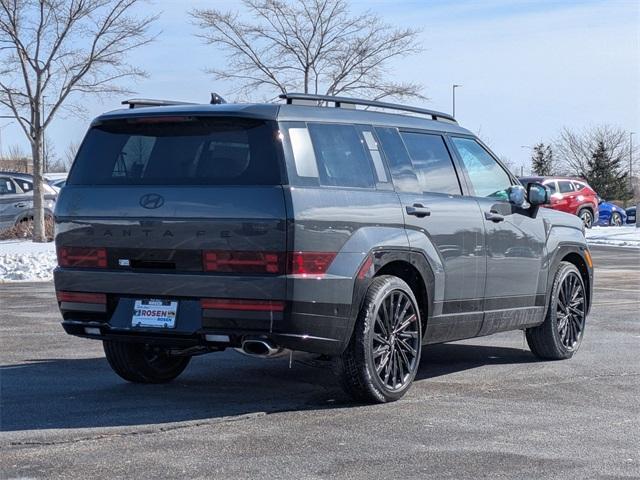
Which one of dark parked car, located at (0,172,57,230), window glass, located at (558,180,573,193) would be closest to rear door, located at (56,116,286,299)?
dark parked car, located at (0,172,57,230)

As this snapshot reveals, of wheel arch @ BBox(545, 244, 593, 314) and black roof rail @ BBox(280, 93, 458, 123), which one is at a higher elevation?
black roof rail @ BBox(280, 93, 458, 123)

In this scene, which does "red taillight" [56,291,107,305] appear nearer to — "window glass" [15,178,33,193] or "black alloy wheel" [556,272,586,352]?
"black alloy wheel" [556,272,586,352]

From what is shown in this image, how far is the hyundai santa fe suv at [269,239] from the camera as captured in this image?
6.69m

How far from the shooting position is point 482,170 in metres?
8.86

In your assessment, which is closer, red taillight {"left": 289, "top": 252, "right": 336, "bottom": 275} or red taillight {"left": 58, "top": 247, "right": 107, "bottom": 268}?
red taillight {"left": 289, "top": 252, "right": 336, "bottom": 275}

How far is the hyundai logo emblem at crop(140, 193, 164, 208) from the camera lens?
6.93 meters

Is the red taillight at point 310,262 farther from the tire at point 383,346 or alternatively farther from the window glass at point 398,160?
the window glass at point 398,160

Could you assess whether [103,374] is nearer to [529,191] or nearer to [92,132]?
[92,132]

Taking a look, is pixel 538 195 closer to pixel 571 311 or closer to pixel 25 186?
pixel 571 311

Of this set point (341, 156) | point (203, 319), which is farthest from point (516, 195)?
point (203, 319)

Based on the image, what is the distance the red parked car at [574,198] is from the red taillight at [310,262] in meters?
27.3

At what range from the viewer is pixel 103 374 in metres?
8.55

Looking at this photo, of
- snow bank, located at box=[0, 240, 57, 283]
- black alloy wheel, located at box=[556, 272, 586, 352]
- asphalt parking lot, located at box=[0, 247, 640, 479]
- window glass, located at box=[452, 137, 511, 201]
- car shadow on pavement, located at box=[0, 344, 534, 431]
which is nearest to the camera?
asphalt parking lot, located at box=[0, 247, 640, 479]

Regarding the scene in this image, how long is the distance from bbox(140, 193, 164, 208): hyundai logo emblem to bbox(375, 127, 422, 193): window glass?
1.66m
